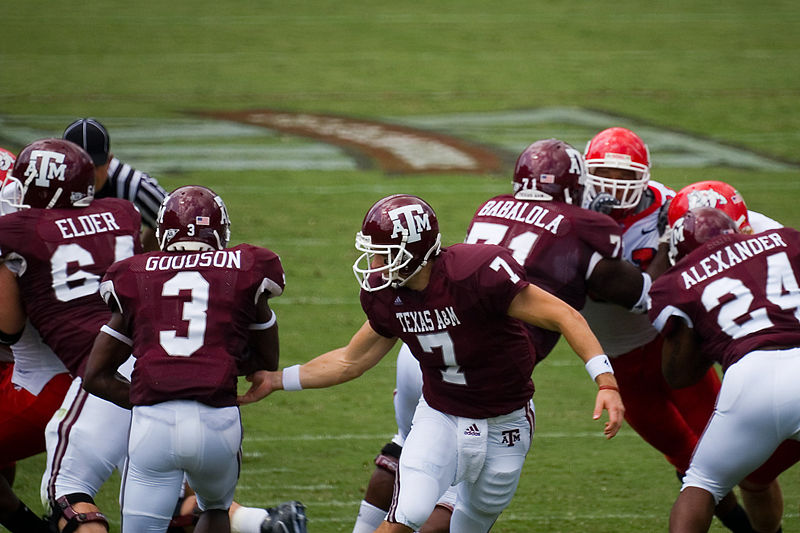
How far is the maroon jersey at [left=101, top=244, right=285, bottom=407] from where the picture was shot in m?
3.96

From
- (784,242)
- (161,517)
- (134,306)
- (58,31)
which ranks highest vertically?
(784,242)

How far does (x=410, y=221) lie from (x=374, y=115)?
34.0 feet

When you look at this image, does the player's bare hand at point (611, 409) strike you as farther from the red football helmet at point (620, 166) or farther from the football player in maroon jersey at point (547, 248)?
the red football helmet at point (620, 166)

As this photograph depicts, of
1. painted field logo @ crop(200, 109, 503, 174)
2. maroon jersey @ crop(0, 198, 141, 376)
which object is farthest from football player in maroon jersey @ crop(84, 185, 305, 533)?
painted field logo @ crop(200, 109, 503, 174)

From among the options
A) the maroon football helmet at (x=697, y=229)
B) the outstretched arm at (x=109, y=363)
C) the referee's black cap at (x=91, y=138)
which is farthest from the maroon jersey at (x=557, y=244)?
the referee's black cap at (x=91, y=138)

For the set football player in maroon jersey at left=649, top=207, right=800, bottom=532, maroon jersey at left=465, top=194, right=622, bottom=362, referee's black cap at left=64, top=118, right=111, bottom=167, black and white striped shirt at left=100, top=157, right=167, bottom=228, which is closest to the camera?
football player in maroon jersey at left=649, top=207, right=800, bottom=532

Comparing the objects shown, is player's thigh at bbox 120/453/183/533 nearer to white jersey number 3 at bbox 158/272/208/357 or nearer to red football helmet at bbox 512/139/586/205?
white jersey number 3 at bbox 158/272/208/357

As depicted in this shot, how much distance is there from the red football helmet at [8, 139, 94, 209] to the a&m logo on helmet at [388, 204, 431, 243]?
144cm

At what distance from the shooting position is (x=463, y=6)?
64.4 ft

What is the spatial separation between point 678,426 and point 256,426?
93.1 inches

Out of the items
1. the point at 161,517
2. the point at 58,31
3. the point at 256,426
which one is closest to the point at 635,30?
the point at 58,31

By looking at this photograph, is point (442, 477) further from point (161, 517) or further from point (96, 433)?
point (96, 433)

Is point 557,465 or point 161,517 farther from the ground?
point 161,517

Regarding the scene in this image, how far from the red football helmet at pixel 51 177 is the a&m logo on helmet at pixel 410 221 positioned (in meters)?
1.44
